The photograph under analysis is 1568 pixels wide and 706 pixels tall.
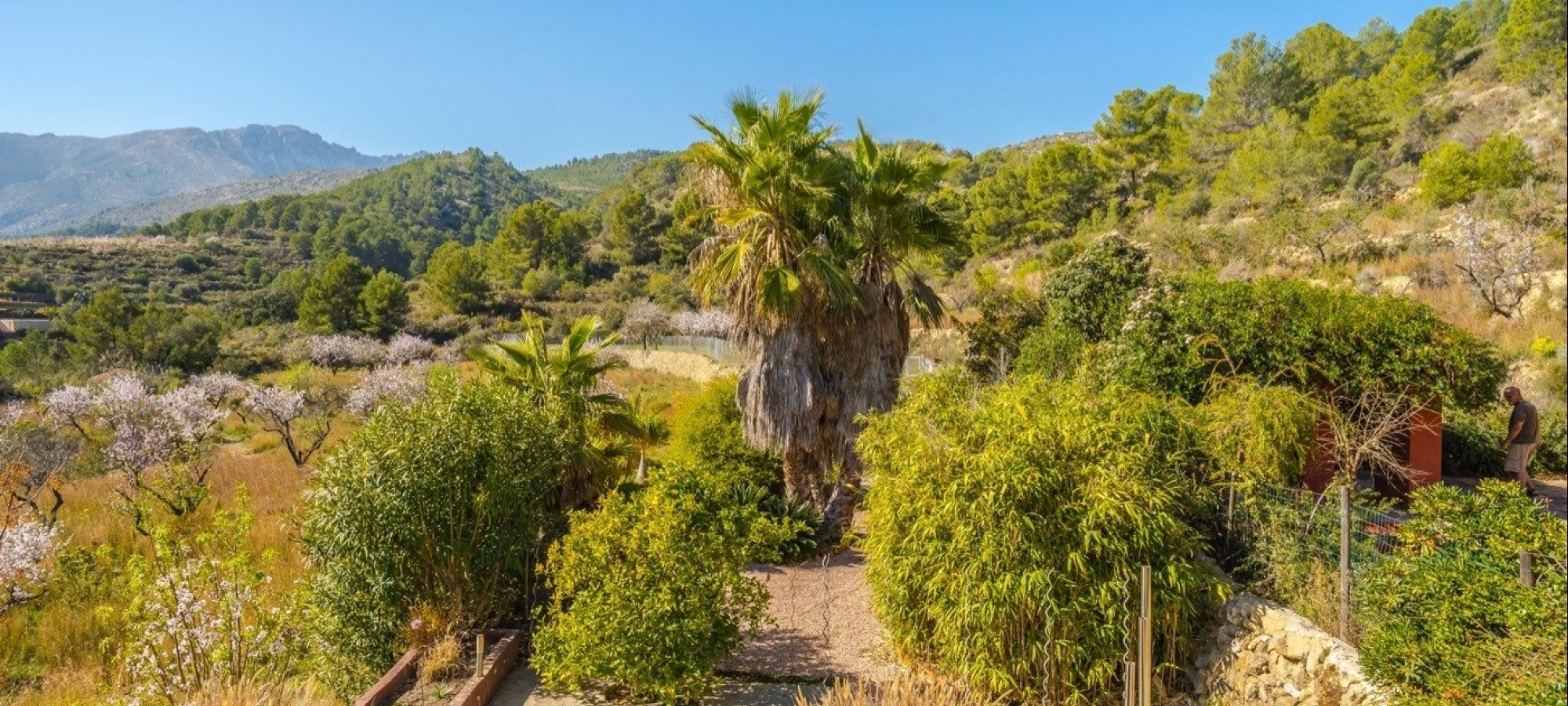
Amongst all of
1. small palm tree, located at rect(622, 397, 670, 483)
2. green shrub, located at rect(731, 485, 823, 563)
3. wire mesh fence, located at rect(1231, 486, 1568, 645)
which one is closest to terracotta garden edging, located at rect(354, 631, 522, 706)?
small palm tree, located at rect(622, 397, 670, 483)

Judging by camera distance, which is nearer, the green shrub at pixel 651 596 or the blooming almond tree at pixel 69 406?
the green shrub at pixel 651 596

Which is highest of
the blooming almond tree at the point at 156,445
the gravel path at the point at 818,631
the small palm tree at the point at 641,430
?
the small palm tree at the point at 641,430

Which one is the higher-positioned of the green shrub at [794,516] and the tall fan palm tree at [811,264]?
the tall fan palm tree at [811,264]

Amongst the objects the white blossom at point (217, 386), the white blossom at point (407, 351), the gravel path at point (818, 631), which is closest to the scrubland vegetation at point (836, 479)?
the gravel path at point (818, 631)

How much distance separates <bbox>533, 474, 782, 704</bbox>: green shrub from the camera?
17.5 ft

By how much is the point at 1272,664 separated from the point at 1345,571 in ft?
2.57

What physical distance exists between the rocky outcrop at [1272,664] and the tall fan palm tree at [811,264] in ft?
15.7

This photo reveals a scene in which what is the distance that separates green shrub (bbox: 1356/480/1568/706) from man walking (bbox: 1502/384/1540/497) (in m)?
6.84

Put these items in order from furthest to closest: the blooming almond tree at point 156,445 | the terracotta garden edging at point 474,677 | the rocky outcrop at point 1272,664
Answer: the blooming almond tree at point 156,445 → the terracotta garden edging at point 474,677 → the rocky outcrop at point 1272,664

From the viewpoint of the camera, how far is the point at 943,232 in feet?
32.1

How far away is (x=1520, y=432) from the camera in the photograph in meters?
8.95

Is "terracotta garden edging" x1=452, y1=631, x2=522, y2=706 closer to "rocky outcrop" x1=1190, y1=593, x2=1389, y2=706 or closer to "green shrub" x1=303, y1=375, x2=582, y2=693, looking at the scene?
"green shrub" x1=303, y1=375, x2=582, y2=693

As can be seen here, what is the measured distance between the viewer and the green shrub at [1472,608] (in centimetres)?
316

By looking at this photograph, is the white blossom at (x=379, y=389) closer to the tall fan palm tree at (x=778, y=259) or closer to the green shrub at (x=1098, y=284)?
the tall fan palm tree at (x=778, y=259)
